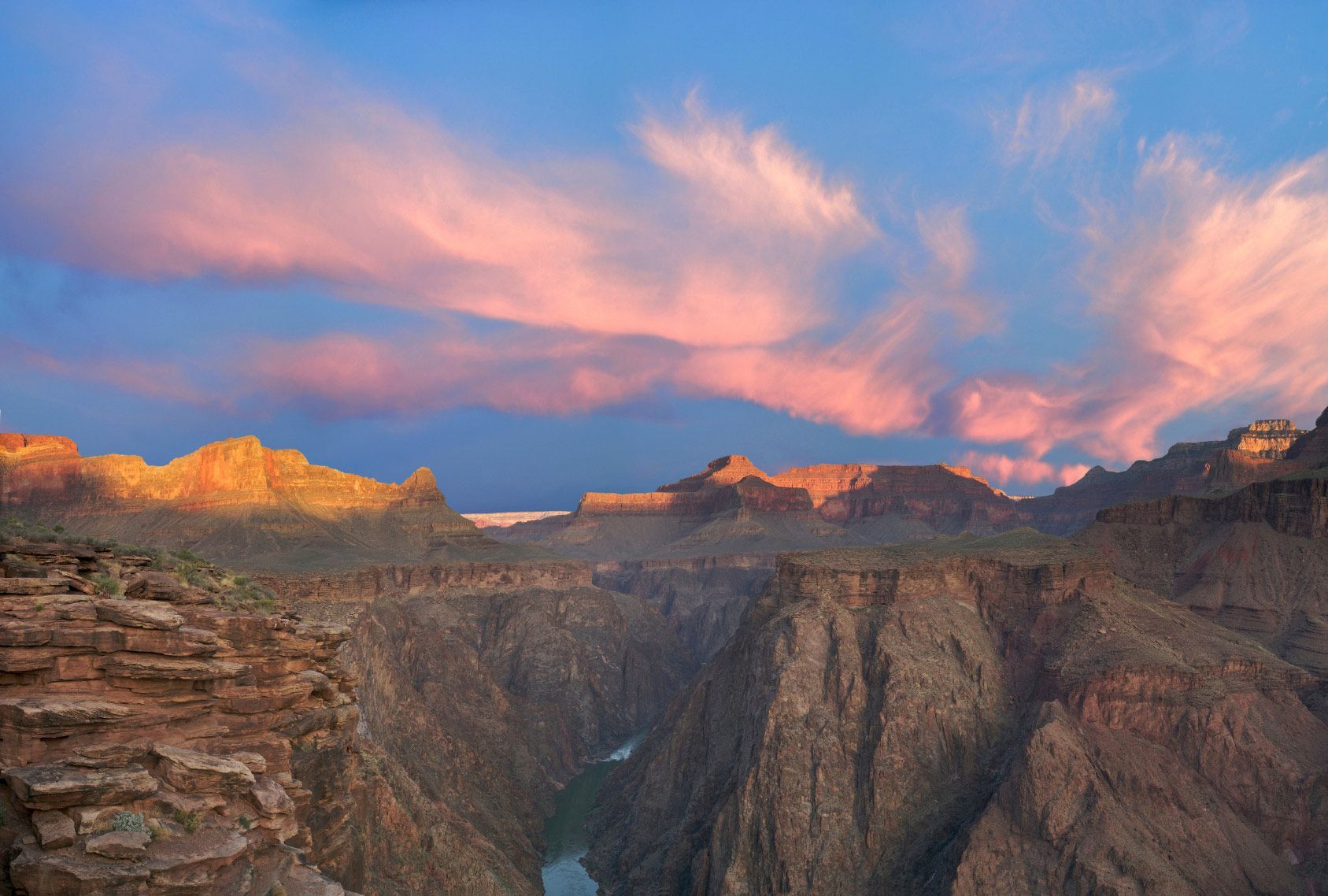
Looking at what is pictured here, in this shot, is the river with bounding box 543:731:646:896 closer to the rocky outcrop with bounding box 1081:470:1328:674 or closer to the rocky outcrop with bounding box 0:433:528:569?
the rocky outcrop with bounding box 0:433:528:569

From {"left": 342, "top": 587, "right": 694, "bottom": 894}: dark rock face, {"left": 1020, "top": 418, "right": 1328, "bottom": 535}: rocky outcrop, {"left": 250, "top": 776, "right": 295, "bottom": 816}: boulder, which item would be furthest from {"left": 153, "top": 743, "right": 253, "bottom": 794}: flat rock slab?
{"left": 1020, "top": 418, "right": 1328, "bottom": 535}: rocky outcrop

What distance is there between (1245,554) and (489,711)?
84.9 metres

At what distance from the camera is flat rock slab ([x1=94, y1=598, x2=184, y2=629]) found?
646 inches

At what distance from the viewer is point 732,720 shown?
233 feet

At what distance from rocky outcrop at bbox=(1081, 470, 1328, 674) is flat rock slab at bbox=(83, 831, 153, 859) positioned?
87.5 meters

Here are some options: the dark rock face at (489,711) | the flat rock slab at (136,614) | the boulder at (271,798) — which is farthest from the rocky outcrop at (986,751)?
the flat rock slab at (136,614)

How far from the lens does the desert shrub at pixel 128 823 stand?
46.5ft

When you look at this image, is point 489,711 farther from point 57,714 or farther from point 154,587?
point 57,714

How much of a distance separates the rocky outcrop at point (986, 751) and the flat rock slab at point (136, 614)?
45.2 meters

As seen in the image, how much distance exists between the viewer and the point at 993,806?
164 feet

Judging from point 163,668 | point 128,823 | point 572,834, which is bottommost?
point 572,834

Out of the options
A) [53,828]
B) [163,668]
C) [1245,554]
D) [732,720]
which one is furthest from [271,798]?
[1245,554]

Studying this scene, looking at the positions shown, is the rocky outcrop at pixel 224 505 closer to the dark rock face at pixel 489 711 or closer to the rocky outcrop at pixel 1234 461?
the dark rock face at pixel 489 711

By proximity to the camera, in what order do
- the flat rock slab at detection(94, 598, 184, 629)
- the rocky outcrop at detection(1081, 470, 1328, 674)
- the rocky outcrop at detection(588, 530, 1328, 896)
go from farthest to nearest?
the rocky outcrop at detection(1081, 470, 1328, 674), the rocky outcrop at detection(588, 530, 1328, 896), the flat rock slab at detection(94, 598, 184, 629)
